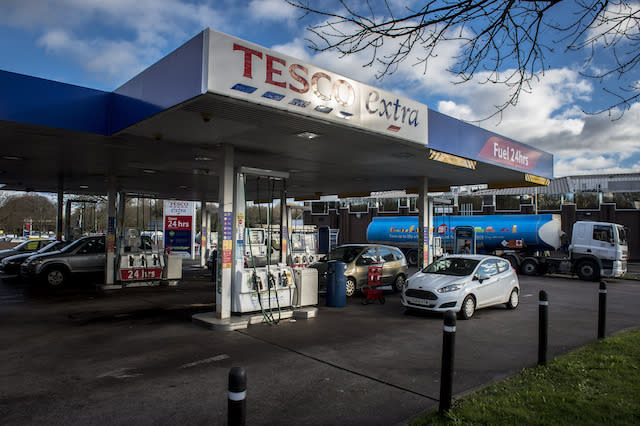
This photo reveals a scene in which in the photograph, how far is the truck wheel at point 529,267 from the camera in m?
22.0

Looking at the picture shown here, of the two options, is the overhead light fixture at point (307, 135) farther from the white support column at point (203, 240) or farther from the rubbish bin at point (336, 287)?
the white support column at point (203, 240)

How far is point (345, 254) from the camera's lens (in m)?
14.0

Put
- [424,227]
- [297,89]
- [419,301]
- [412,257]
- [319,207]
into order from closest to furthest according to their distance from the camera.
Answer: [297,89], [419,301], [424,227], [412,257], [319,207]

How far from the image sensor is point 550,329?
8.97m

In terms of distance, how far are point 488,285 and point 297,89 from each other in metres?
7.07

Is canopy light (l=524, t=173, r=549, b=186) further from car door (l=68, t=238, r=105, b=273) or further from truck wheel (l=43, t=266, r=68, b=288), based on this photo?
truck wheel (l=43, t=266, r=68, b=288)

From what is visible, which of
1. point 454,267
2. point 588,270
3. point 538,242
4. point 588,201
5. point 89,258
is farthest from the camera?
point 588,201

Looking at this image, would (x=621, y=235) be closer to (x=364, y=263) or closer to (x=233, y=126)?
(x=364, y=263)

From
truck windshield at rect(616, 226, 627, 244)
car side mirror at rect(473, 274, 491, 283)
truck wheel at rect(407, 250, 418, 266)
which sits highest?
truck windshield at rect(616, 226, 627, 244)

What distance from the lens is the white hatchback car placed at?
991cm

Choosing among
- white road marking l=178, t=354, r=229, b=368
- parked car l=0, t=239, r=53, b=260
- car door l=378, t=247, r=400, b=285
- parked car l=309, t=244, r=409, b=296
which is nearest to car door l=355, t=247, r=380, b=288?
parked car l=309, t=244, r=409, b=296

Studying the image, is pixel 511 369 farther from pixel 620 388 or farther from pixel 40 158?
pixel 40 158

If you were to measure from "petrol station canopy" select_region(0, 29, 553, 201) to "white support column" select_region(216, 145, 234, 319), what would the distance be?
868 millimetres

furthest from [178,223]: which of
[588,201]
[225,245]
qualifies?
[588,201]
